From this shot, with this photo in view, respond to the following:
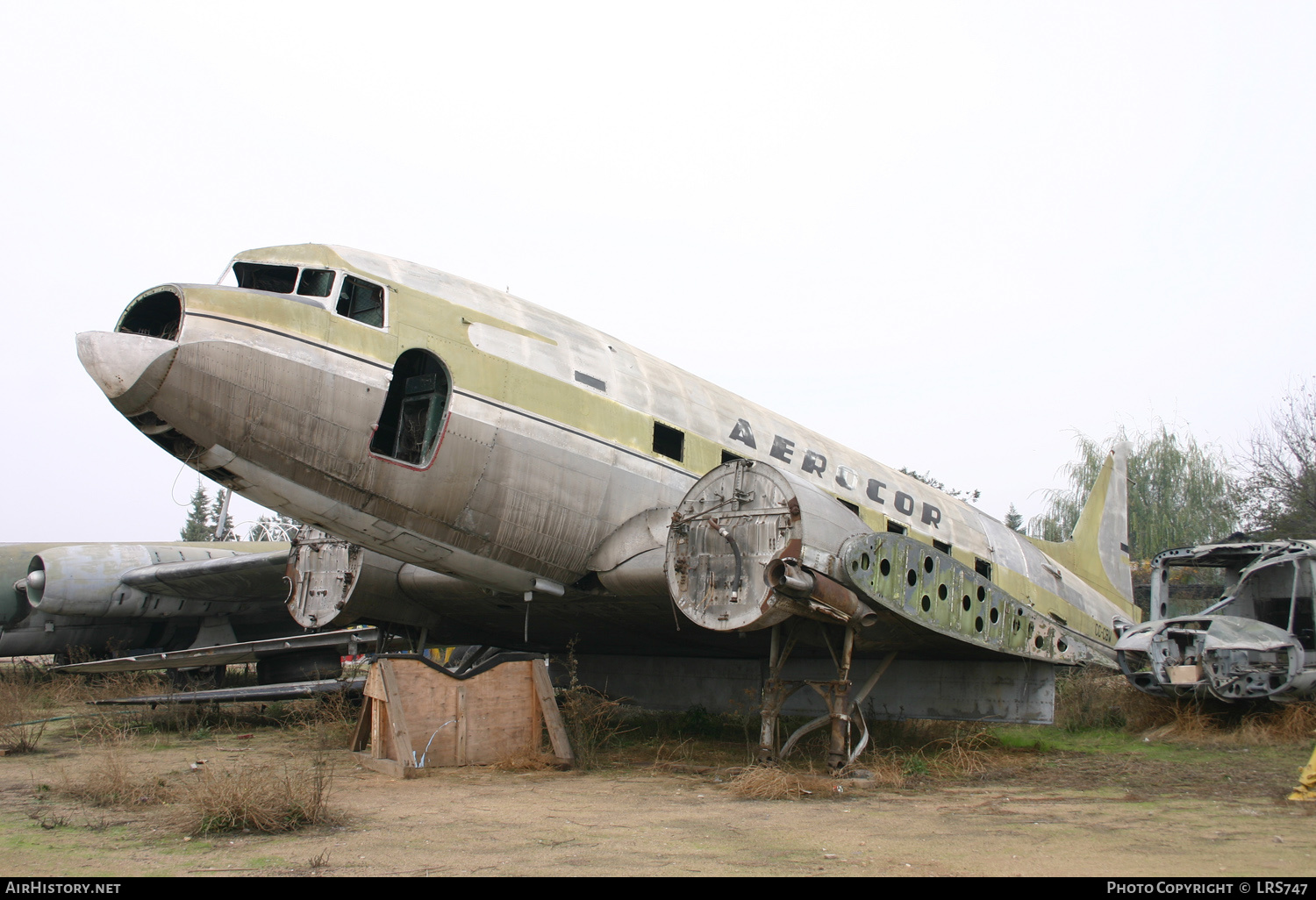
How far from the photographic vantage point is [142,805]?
627 centimetres

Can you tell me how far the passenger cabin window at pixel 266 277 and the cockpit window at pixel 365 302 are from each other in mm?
492

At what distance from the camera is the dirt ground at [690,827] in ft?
15.2

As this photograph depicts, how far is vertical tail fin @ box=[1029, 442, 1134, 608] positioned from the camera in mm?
16547

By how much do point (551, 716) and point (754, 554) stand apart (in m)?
2.99

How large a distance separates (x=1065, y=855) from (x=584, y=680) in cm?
937

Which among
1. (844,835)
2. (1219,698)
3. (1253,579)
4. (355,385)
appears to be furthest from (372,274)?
(1253,579)

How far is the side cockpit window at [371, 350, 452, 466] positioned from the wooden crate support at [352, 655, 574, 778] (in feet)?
6.82

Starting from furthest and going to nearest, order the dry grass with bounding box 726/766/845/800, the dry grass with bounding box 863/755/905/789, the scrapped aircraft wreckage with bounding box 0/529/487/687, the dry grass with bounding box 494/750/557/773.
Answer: the scrapped aircraft wreckage with bounding box 0/529/487/687
the dry grass with bounding box 494/750/557/773
the dry grass with bounding box 863/755/905/789
the dry grass with bounding box 726/766/845/800

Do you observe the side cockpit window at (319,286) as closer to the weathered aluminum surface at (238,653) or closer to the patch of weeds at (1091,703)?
the weathered aluminum surface at (238,653)

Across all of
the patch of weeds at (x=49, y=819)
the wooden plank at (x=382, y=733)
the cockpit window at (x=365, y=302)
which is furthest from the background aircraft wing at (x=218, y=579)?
the patch of weeds at (x=49, y=819)

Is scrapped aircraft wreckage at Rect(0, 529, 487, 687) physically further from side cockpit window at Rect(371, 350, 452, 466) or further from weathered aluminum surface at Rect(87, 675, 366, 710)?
side cockpit window at Rect(371, 350, 452, 466)

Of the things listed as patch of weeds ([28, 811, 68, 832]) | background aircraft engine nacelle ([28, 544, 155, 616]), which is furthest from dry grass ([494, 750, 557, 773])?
background aircraft engine nacelle ([28, 544, 155, 616])

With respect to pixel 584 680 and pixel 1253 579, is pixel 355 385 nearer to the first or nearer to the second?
pixel 584 680

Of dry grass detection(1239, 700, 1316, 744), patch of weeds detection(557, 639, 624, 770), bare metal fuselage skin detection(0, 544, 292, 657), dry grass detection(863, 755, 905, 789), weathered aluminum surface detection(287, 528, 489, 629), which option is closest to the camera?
dry grass detection(863, 755, 905, 789)
